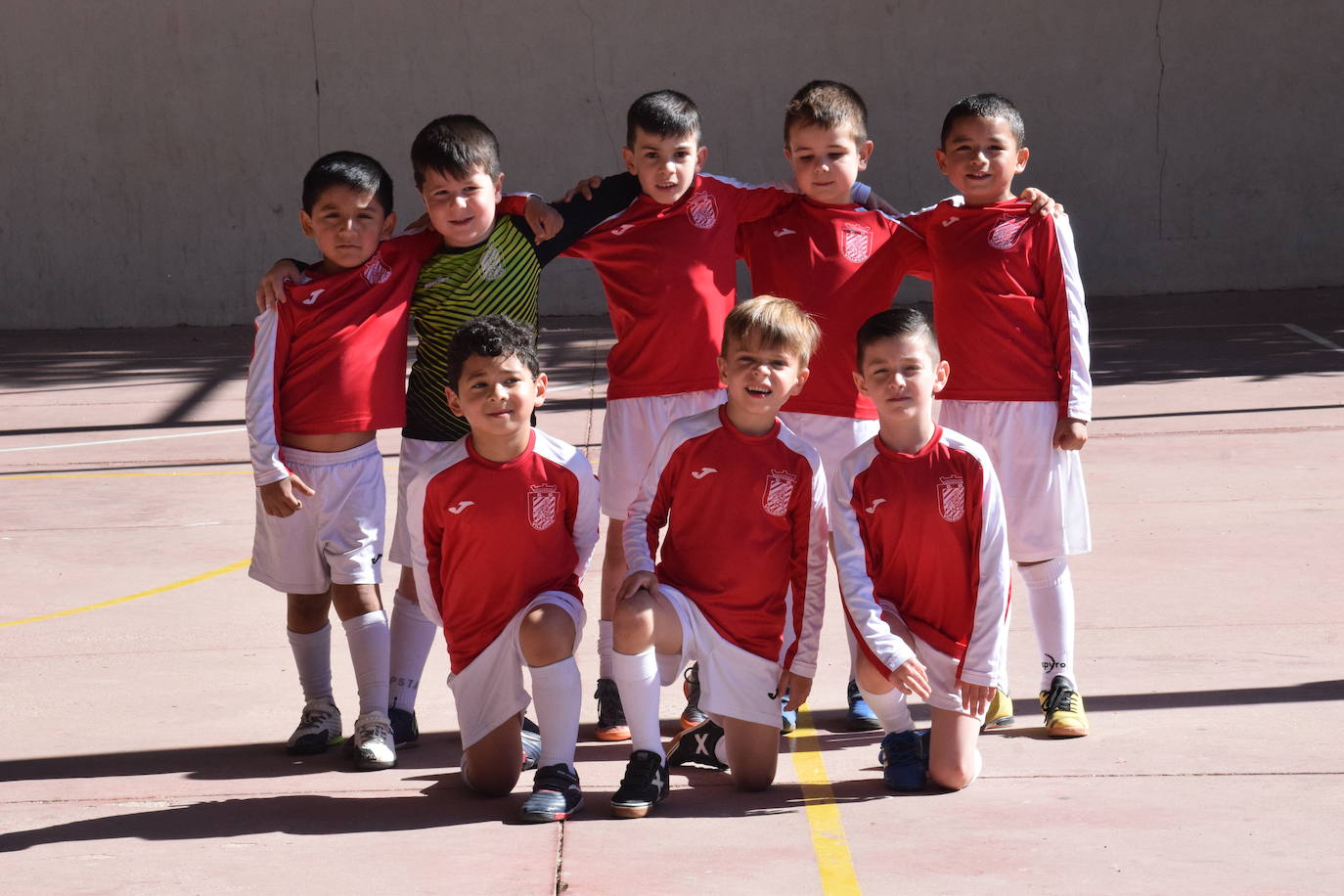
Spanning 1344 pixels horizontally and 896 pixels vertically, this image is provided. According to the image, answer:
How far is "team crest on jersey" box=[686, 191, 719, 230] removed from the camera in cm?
500

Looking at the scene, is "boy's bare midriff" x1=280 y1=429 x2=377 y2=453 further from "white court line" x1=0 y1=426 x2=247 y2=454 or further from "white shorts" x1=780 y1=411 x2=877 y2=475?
"white court line" x1=0 y1=426 x2=247 y2=454

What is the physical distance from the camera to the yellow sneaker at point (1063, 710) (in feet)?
14.5

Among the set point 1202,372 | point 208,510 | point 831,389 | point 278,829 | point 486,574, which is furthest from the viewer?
point 1202,372

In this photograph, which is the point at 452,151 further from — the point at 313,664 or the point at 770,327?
the point at 313,664

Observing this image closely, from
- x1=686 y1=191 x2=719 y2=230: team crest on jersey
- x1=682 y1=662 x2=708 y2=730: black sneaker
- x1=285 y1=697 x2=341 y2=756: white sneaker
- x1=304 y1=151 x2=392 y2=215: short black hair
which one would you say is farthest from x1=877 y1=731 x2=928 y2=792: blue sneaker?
x1=304 y1=151 x2=392 y2=215: short black hair

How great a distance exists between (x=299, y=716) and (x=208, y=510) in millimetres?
3636

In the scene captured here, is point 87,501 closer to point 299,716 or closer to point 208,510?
point 208,510

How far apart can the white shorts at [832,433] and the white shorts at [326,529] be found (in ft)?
4.51

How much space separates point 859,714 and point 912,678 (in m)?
0.85

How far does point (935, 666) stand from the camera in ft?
13.7

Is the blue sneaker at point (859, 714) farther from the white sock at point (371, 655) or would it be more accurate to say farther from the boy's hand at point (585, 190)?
the boy's hand at point (585, 190)

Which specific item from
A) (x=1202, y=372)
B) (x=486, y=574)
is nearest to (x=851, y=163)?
(x=486, y=574)

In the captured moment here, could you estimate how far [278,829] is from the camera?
3.89 m

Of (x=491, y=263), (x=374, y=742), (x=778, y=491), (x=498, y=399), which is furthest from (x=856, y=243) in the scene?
(x=374, y=742)
